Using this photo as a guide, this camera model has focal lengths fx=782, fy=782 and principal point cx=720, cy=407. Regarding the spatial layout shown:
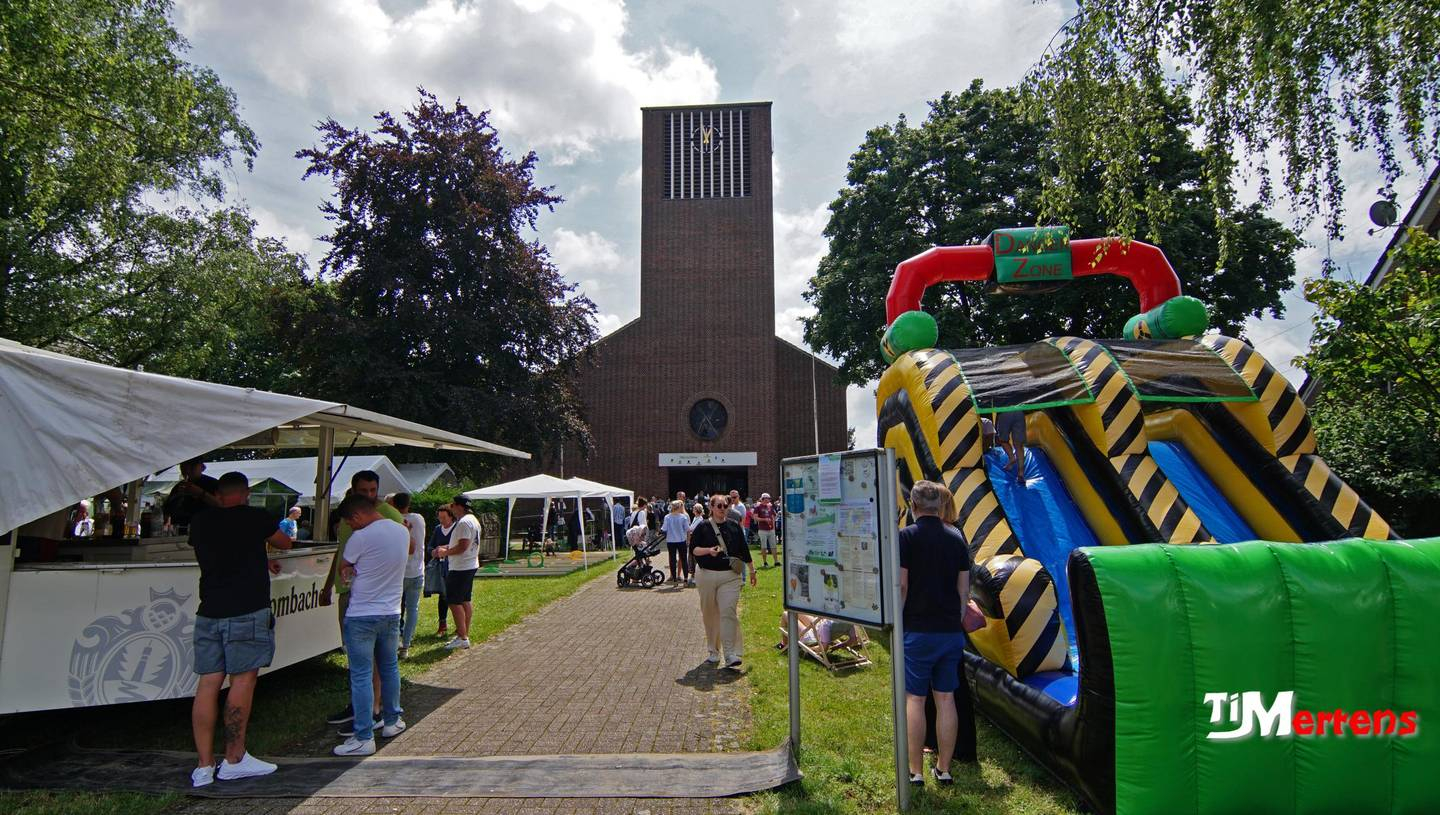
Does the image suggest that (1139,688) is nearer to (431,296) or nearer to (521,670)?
(521,670)

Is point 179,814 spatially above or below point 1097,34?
below

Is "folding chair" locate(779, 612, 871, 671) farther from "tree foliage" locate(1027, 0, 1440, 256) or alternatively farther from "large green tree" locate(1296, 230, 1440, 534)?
"large green tree" locate(1296, 230, 1440, 534)

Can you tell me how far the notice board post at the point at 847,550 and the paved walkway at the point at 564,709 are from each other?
3.83ft

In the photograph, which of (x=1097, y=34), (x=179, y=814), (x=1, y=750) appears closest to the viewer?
(x=179, y=814)

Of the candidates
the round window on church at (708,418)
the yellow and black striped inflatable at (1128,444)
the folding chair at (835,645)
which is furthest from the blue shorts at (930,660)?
the round window on church at (708,418)

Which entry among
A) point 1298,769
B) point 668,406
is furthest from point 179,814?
point 668,406

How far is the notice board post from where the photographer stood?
4262 millimetres

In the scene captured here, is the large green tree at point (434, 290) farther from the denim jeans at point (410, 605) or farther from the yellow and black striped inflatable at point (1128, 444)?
the yellow and black striped inflatable at point (1128, 444)

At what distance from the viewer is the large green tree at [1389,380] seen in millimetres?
11258

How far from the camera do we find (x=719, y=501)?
790 cm

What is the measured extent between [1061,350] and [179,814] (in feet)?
25.2

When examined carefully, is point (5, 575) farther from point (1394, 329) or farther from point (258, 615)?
point (1394, 329)

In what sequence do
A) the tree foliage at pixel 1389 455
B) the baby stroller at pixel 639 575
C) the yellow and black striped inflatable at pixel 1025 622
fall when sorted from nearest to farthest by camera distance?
1. the yellow and black striped inflatable at pixel 1025 622
2. the tree foliage at pixel 1389 455
3. the baby stroller at pixel 639 575

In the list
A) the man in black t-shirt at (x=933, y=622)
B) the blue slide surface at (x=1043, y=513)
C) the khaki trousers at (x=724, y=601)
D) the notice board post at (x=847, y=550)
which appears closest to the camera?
the notice board post at (x=847, y=550)
